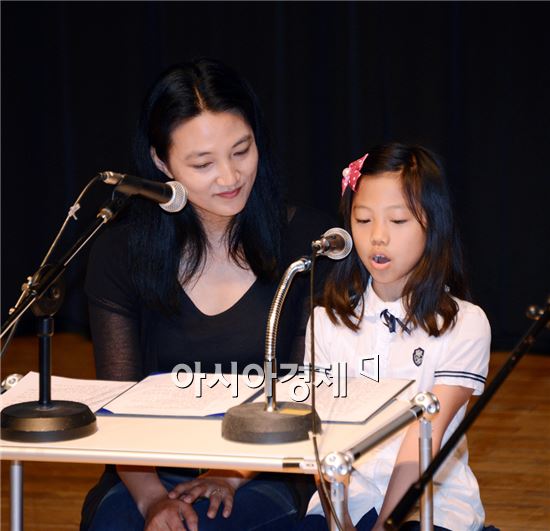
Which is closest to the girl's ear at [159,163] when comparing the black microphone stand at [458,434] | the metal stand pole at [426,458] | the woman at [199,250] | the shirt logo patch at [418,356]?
the woman at [199,250]

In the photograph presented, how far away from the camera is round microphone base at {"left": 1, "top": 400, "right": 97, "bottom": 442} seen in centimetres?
160

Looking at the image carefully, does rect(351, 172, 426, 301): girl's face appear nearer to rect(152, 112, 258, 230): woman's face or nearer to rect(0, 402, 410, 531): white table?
rect(152, 112, 258, 230): woman's face

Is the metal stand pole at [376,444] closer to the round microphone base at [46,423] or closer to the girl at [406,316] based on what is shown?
the girl at [406,316]

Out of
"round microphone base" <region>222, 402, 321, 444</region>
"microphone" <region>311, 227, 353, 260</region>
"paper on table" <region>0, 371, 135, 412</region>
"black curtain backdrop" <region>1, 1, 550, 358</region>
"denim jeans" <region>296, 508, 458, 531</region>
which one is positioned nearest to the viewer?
"round microphone base" <region>222, 402, 321, 444</region>

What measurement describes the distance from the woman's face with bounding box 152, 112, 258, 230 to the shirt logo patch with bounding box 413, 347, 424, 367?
1.59 feet

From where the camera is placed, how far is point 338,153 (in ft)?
17.8

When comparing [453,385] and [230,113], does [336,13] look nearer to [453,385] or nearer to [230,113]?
[230,113]

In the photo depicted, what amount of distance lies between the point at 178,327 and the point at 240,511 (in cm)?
49

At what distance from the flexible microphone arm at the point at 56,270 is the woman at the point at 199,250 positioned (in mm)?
622

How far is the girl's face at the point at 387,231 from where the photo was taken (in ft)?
6.88

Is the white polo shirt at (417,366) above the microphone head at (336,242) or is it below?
below

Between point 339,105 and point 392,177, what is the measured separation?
3335 millimetres

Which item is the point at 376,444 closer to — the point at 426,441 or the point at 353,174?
the point at 426,441

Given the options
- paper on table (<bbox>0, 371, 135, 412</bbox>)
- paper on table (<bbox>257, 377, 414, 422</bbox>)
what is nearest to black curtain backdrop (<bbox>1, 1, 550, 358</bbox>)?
paper on table (<bbox>257, 377, 414, 422</bbox>)
